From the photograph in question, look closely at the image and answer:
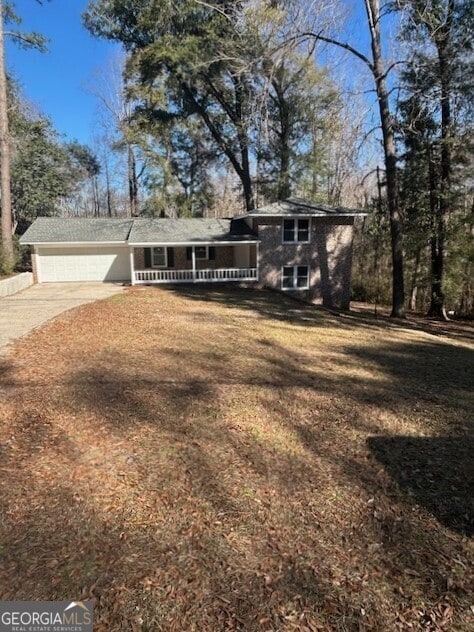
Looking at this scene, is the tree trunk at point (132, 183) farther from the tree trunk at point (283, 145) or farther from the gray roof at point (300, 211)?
the gray roof at point (300, 211)

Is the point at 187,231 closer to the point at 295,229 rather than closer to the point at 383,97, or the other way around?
the point at 295,229

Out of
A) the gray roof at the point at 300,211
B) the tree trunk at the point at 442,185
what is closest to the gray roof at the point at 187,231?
the gray roof at the point at 300,211

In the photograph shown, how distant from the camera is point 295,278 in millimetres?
19906

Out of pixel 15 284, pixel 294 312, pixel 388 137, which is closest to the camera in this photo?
pixel 294 312

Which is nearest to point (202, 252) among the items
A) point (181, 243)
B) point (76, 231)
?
point (181, 243)

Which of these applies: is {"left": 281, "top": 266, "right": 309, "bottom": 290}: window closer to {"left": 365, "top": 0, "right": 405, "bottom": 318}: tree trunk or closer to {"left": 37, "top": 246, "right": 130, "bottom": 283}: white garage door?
{"left": 365, "top": 0, "right": 405, "bottom": 318}: tree trunk

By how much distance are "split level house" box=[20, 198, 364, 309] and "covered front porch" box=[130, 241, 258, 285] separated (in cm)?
5

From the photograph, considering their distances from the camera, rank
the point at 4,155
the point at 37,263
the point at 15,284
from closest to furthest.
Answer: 1. the point at 15,284
2. the point at 4,155
3. the point at 37,263

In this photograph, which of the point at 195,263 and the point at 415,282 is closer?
the point at 195,263

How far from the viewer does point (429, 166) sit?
17562 millimetres

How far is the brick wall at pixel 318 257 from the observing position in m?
19.4

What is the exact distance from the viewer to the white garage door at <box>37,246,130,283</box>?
20047mm

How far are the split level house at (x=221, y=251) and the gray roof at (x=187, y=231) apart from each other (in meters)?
0.05

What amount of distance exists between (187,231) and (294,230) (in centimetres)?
Result: 540
